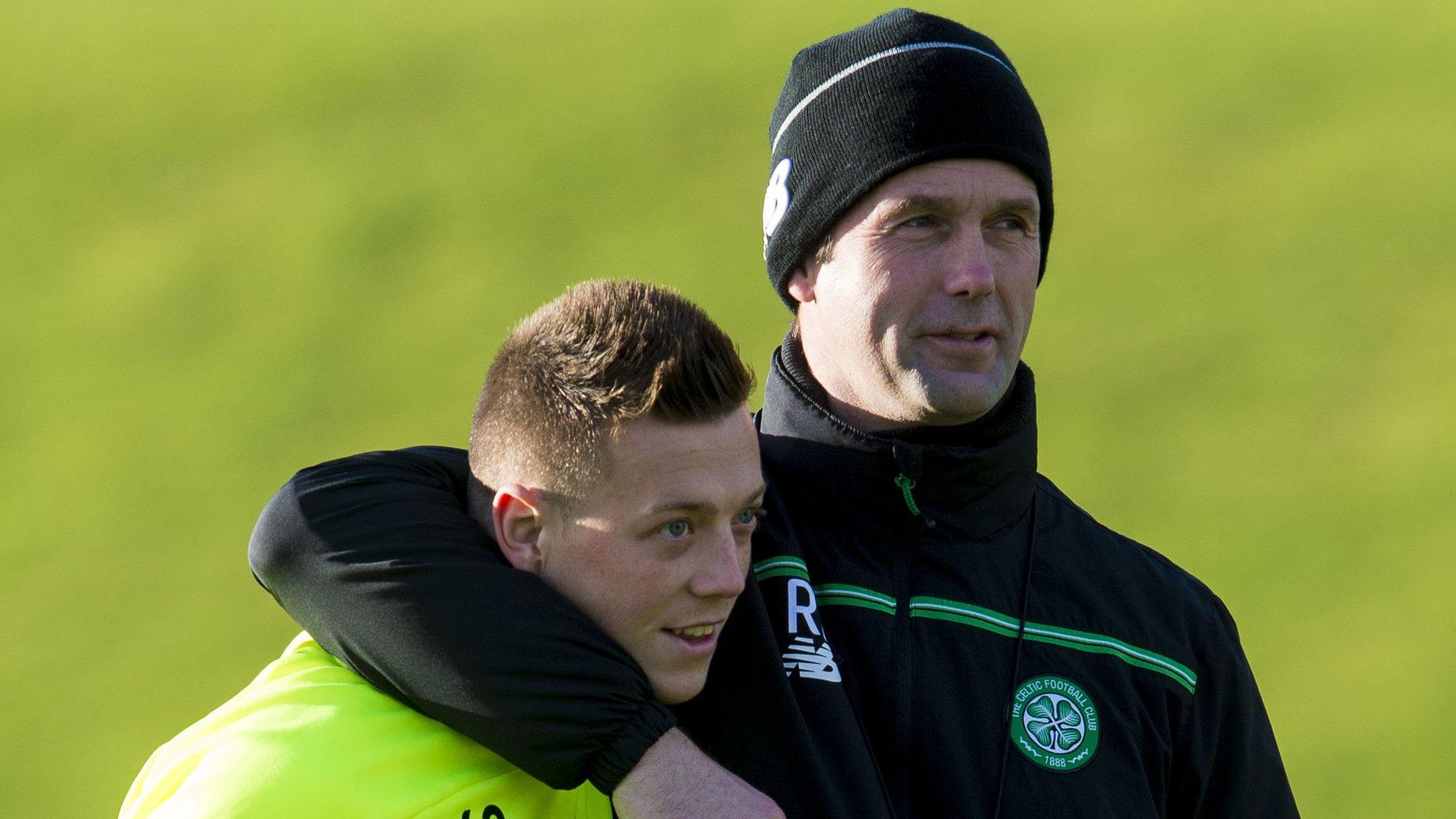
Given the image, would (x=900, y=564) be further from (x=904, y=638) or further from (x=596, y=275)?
(x=596, y=275)

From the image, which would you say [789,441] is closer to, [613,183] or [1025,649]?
[1025,649]

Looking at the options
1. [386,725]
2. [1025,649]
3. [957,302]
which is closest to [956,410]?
[957,302]

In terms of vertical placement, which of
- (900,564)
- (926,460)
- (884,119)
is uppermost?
(884,119)

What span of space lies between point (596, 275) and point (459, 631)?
547 cm

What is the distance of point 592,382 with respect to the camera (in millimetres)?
1668

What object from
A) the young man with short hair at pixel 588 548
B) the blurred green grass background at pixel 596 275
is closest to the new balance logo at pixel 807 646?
the young man with short hair at pixel 588 548

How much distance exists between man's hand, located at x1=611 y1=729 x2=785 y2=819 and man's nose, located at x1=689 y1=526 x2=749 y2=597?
16cm

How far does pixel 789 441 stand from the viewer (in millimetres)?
1996

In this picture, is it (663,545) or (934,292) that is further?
(934,292)

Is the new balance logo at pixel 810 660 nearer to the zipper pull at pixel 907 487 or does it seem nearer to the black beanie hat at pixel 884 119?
the zipper pull at pixel 907 487

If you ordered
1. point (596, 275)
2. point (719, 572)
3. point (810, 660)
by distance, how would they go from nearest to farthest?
point (719, 572), point (810, 660), point (596, 275)

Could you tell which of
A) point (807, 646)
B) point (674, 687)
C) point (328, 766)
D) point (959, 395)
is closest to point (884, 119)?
point (959, 395)

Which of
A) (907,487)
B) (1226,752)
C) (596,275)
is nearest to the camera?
(907,487)

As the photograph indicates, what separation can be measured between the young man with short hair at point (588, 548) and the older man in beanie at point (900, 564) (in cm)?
6
